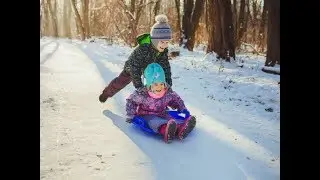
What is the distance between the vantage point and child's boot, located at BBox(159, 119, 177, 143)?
8.71ft

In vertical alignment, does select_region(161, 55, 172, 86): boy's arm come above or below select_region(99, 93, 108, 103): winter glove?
above

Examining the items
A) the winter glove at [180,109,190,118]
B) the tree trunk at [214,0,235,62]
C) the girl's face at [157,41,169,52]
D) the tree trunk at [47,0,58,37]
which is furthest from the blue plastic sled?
the tree trunk at [47,0,58,37]

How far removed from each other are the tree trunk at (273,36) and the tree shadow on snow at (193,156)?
2.19ft

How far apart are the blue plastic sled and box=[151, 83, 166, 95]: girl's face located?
0.46 feet

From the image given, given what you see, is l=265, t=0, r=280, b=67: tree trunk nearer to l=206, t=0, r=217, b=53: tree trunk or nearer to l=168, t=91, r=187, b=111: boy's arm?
l=206, t=0, r=217, b=53: tree trunk

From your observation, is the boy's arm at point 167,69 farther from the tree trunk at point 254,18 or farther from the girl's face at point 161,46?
the tree trunk at point 254,18

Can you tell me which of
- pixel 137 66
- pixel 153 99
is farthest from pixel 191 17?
pixel 153 99

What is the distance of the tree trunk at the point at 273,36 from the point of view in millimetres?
2967

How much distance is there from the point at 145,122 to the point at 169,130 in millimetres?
179

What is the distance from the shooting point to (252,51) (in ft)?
9.95

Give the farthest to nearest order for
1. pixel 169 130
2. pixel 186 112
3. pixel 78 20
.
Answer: pixel 78 20
pixel 186 112
pixel 169 130

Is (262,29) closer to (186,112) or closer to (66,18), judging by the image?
(186,112)

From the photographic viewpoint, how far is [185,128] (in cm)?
272
